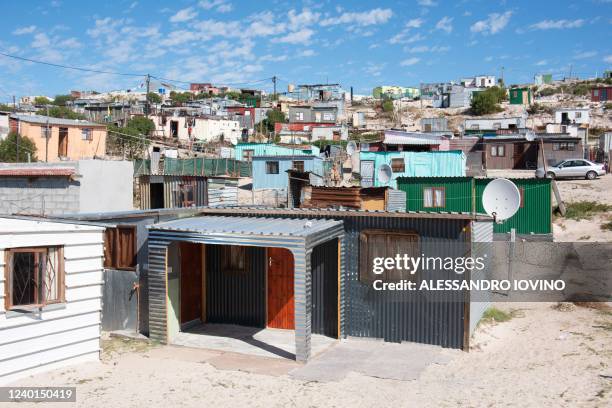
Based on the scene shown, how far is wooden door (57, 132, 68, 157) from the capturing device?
124ft

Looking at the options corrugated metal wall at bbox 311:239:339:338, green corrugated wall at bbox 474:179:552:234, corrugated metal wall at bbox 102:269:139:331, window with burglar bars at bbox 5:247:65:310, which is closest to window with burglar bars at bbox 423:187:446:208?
green corrugated wall at bbox 474:179:552:234

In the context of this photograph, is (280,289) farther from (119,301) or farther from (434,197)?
(434,197)

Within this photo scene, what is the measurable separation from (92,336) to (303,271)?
447 cm

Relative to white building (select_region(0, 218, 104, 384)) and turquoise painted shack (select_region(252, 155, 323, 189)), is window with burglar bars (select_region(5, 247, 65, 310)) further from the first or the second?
turquoise painted shack (select_region(252, 155, 323, 189))

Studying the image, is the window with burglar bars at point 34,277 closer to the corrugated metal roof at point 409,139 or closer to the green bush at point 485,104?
the corrugated metal roof at point 409,139

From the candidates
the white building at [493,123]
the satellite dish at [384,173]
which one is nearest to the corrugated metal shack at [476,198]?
the satellite dish at [384,173]

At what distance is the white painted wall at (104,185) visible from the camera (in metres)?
21.8

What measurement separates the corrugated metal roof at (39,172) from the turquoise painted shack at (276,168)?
56.0 ft

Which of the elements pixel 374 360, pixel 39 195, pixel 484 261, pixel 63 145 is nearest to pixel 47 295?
pixel 374 360

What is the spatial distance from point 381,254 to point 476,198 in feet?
44.2

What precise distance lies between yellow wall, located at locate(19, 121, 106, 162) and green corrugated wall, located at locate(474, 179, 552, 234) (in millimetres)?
27050

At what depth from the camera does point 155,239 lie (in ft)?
44.3

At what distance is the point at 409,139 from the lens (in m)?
40.4

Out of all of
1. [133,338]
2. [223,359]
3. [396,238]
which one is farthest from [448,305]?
[133,338]
